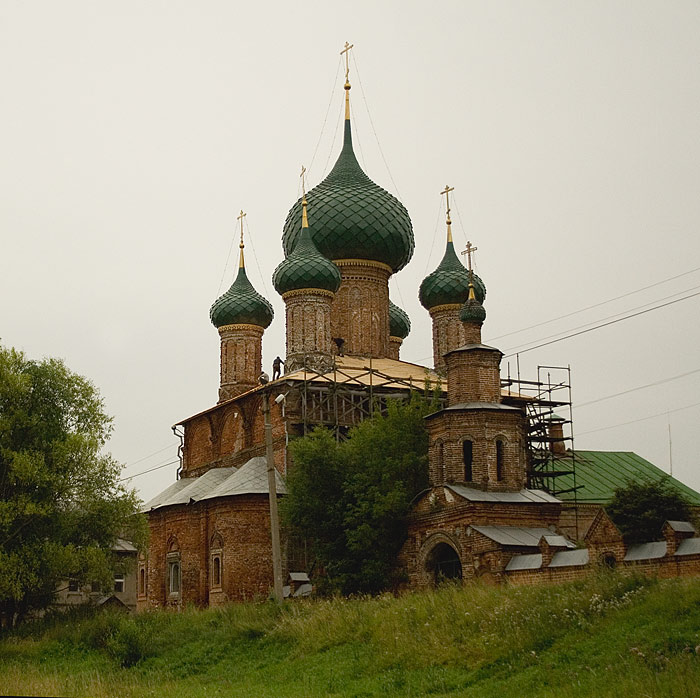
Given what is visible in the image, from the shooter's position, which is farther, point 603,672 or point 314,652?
point 314,652

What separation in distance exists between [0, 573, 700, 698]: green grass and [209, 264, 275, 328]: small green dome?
40.9ft

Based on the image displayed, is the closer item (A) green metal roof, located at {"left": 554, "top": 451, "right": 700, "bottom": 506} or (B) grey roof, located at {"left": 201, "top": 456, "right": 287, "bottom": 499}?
(B) grey roof, located at {"left": 201, "top": 456, "right": 287, "bottom": 499}

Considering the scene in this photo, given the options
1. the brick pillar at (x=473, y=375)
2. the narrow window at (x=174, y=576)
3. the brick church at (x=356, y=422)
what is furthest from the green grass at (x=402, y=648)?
the narrow window at (x=174, y=576)

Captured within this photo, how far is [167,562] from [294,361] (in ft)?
20.9

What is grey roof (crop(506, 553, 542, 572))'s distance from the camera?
2094cm

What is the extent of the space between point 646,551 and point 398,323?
18544mm

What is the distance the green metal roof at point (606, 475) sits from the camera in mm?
32594

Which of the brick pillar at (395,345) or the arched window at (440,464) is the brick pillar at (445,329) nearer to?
the brick pillar at (395,345)

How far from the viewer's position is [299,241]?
31906 millimetres

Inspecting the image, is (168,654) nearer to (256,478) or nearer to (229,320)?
(256,478)

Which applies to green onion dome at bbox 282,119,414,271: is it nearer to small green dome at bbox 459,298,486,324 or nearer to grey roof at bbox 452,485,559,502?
small green dome at bbox 459,298,486,324

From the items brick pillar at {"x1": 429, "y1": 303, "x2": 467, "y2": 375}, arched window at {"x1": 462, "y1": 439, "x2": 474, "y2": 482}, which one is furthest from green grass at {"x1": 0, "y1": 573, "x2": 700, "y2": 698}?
brick pillar at {"x1": 429, "y1": 303, "x2": 467, "y2": 375}

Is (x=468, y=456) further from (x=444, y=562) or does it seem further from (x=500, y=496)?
(x=444, y=562)

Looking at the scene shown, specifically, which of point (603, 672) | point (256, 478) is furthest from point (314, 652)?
point (256, 478)
